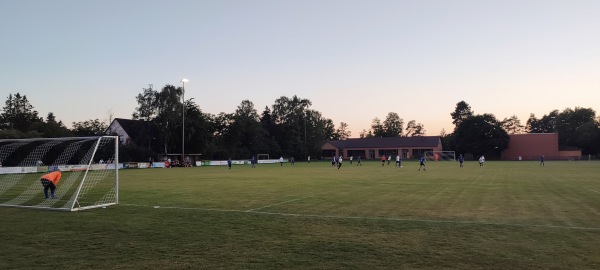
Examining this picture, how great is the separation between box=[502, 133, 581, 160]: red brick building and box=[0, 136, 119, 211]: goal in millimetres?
89471

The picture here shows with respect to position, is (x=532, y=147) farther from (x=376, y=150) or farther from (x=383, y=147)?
(x=376, y=150)

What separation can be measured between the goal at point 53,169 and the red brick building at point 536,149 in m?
89.5

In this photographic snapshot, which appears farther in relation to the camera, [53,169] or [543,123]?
[543,123]

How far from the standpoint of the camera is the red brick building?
9381 cm

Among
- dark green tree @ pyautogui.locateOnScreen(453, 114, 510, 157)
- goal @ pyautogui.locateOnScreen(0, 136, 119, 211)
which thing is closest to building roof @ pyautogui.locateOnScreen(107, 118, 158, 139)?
goal @ pyautogui.locateOnScreen(0, 136, 119, 211)

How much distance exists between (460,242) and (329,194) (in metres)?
9.84

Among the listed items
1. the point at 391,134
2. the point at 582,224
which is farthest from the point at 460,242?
the point at 391,134

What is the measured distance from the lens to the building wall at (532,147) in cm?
9438

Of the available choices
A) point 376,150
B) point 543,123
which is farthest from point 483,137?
point 543,123

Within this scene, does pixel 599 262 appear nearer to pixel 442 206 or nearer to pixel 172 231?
pixel 442 206

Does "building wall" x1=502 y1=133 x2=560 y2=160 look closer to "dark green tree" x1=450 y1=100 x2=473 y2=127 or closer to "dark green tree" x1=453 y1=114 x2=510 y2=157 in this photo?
"dark green tree" x1=453 y1=114 x2=510 y2=157

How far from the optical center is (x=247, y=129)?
99.1 m

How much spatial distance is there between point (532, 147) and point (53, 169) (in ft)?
334

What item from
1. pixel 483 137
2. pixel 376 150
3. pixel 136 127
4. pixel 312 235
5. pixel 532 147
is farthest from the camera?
pixel 376 150
